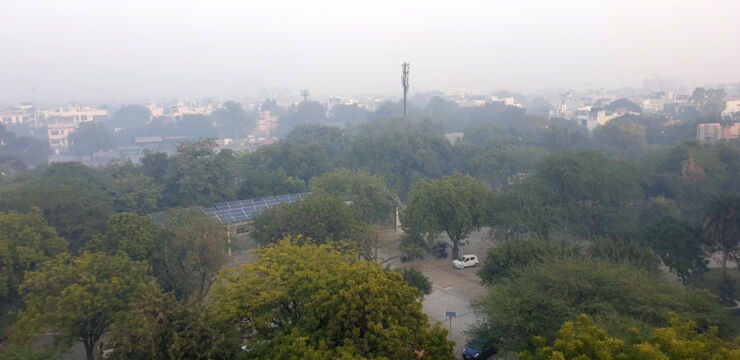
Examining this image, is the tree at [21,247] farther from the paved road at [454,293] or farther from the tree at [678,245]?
the tree at [678,245]

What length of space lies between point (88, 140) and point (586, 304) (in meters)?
53.2

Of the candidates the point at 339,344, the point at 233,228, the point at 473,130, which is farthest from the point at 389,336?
the point at 473,130

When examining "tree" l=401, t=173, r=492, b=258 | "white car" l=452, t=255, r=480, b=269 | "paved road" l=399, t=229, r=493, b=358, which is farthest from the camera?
"white car" l=452, t=255, r=480, b=269

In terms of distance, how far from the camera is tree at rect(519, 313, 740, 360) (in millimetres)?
6141

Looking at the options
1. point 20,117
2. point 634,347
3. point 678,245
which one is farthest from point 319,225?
point 20,117

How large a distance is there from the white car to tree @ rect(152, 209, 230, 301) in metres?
7.54

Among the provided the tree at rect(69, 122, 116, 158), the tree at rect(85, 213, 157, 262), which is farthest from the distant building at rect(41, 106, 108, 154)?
the tree at rect(85, 213, 157, 262)

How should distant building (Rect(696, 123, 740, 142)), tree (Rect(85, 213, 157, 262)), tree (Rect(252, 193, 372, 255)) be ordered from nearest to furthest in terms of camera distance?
tree (Rect(85, 213, 157, 262)), tree (Rect(252, 193, 372, 255)), distant building (Rect(696, 123, 740, 142))

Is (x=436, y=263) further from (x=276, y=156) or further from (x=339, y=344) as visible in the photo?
(x=276, y=156)

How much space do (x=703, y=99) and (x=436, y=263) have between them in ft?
181

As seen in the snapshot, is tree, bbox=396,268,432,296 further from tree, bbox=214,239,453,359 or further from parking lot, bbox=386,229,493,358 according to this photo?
tree, bbox=214,239,453,359

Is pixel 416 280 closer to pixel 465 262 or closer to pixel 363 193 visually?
pixel 465 262

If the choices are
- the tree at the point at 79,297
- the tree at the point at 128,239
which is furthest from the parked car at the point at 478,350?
the tree at the point at 128,239

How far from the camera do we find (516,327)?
8.96m
